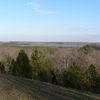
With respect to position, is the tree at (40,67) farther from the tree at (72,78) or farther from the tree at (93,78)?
the tree at (93,78)

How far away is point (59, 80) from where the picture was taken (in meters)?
44.4

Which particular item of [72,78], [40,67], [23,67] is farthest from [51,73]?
[72,78]

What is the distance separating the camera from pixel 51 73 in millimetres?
46594

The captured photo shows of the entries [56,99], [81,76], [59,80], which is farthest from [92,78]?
[56,99]

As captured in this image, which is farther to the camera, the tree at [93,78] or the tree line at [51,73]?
the tree at [93,78]

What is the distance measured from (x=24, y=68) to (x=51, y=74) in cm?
437

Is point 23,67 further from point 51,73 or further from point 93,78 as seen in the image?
point 93,78

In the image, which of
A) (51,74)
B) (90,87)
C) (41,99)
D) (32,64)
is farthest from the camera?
(32,64)

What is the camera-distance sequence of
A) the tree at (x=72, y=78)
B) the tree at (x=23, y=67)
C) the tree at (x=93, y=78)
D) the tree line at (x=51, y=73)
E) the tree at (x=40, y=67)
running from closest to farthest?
1. the tree at (x=72, y=78)
2. the tree line at (x=51, y=73)
3. the tree at (x=93, y=78)
4. the tree at (x=40, y=67)
5. the tree at (x=23, y=67)

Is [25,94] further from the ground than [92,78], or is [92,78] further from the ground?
[25,94]

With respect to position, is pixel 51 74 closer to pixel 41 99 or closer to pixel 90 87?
pixel 90 87

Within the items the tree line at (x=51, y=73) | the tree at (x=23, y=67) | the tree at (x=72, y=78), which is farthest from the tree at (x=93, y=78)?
the tree at (x=23, y=67)

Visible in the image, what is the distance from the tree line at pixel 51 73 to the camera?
42.3 m

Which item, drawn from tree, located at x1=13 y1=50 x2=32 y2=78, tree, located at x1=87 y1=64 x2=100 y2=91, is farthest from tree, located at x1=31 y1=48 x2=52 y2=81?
tree, located at x1=87 y1=64 x2=100 y2=91
